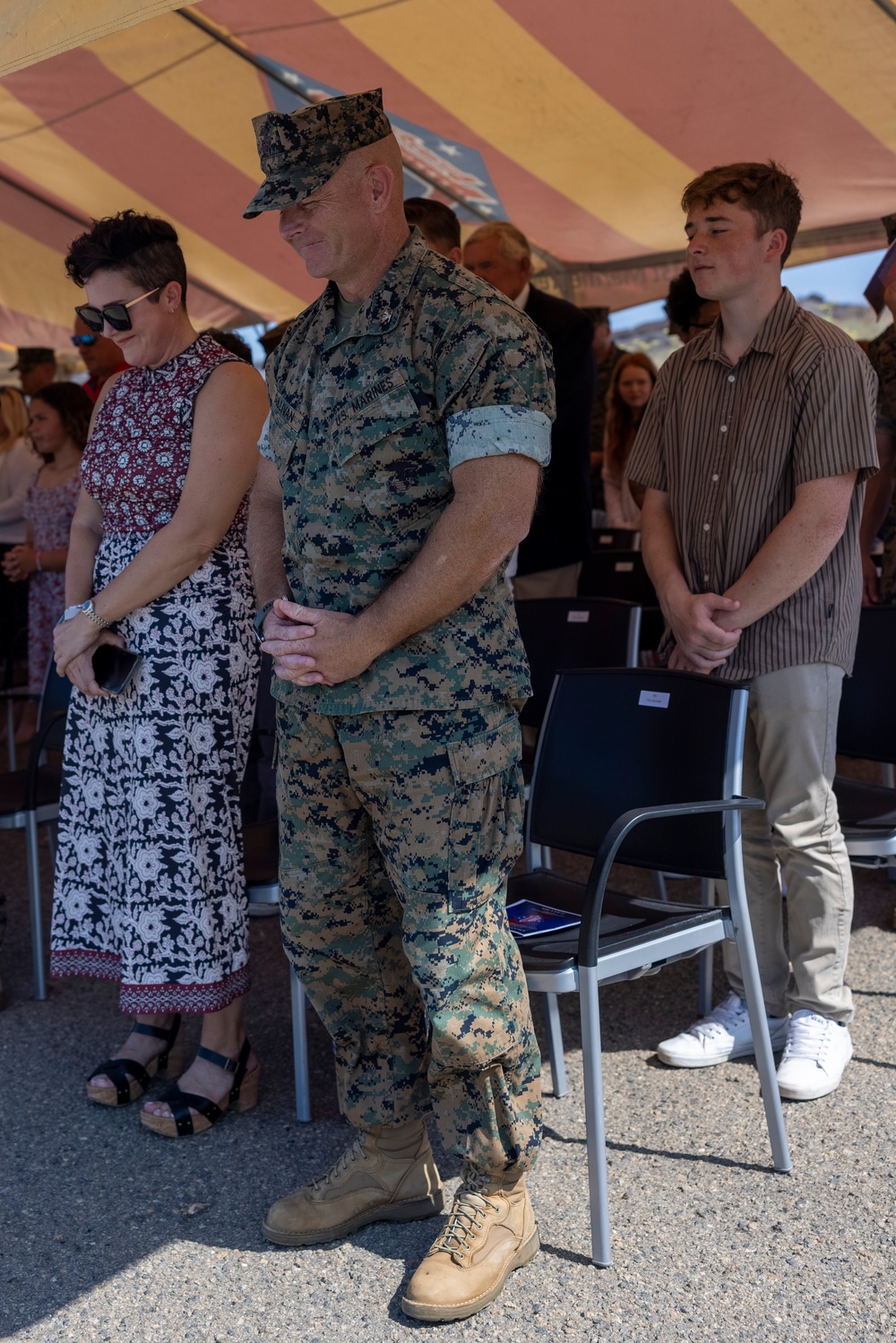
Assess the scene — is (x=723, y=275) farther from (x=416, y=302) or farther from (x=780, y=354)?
(x=416, y=302)

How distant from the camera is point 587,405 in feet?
14.1

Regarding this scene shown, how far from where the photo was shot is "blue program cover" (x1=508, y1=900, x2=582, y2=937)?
2416 millimetres

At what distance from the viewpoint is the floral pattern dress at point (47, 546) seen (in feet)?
16.2

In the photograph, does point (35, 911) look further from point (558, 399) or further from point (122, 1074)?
point (558, 399)

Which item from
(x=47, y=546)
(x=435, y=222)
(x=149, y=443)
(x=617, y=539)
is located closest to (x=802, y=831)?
(x=149, y=443)

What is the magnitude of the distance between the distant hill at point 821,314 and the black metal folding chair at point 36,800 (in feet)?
16.8

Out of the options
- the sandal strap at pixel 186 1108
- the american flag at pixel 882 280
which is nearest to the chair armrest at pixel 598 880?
the sandal strap at pixel 186 1108

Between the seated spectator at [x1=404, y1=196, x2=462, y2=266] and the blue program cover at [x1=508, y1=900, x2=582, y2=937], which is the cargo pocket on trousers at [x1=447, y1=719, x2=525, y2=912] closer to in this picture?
the blue program cover at [x1=508, y1=900, x2=582, y2=937]

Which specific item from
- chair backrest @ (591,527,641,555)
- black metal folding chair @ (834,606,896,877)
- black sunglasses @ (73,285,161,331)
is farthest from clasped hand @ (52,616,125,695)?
chair backrest @ (591,527,641,555)

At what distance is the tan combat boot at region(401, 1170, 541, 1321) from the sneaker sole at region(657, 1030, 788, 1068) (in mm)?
758

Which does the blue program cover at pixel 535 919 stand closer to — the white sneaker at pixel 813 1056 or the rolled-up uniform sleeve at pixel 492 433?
the white sneaker at pixel 813 1056

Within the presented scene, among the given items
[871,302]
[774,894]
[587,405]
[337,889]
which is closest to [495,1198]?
[337,889]

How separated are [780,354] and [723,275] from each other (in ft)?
0.69

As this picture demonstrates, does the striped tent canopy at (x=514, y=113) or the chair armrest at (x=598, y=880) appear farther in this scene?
the striped tent canopy at (x=514, y=113)
